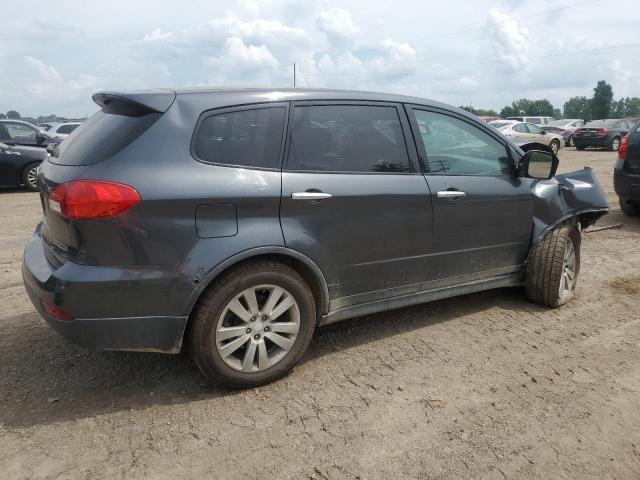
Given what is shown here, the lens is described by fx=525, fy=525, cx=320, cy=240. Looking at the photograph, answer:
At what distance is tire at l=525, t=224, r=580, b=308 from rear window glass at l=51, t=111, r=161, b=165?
3.11 metres

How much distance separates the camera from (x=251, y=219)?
9.52 feet

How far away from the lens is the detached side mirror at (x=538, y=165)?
13.4 ft

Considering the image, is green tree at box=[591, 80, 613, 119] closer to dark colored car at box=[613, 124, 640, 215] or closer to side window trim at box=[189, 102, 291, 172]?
dark colored car at box=[613, 124, 640, 215]

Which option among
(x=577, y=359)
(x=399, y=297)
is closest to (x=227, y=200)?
(x=399, y=297)

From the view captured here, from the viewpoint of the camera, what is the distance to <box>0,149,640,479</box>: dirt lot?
2479mm

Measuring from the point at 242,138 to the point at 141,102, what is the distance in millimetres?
571

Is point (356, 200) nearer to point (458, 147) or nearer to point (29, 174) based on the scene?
point (458, 147)

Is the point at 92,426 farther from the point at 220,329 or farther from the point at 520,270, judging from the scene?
the point at 520,270

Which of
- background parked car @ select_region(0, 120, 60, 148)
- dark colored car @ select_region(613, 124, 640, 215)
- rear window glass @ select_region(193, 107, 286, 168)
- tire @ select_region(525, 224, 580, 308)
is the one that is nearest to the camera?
rear window glass @ select_region(193, 107, 286, 168)

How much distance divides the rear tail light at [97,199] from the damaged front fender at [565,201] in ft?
10.2

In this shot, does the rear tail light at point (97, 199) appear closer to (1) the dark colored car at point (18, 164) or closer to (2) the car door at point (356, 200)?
(2) the car door at point (356, 200)

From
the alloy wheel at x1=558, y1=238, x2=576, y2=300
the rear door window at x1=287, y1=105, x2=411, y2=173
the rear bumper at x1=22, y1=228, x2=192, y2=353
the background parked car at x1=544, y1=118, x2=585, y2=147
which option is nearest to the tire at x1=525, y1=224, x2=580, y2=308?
the alloy wheel at x1=558, y1=238, x2=576, y2=300

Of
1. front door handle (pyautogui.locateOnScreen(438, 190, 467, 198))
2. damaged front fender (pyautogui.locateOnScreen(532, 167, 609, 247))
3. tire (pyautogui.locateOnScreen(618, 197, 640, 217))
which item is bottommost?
tire (pyautogui.locateOnScreen(618, 197, 640, 217))

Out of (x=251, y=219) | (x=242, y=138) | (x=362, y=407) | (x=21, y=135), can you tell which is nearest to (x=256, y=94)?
(x=242, y=138)
